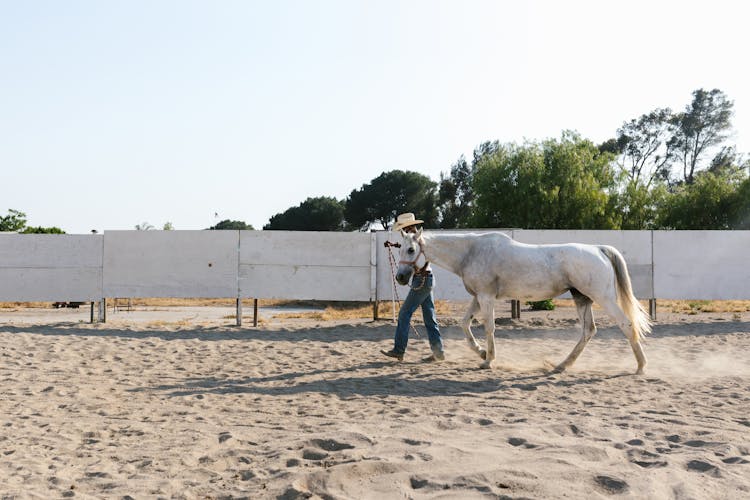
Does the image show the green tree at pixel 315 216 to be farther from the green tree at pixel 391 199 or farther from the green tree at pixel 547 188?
the green tree at pixel 547 188

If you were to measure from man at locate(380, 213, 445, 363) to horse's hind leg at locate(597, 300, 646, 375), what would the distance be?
7.29 ft

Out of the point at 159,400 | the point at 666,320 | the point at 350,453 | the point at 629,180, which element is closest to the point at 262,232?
the point at 159,400

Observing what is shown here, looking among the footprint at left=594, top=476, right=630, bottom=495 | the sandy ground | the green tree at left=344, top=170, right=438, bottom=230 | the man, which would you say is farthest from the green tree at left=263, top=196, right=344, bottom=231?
the footprint at left=594, top=476, right=630, bottom=495

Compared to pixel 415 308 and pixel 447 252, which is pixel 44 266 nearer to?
pixel 415 308

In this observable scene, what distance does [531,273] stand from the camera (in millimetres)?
8312

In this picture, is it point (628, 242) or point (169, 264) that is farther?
point (628, 242)

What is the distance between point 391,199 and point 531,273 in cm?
5280

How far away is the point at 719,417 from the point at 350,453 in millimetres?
3375

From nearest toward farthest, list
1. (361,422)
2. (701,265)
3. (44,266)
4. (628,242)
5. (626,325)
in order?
(361,422) → (626,325) → (44,266) → (628,242) → (701,265)

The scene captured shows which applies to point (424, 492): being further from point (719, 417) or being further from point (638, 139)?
point (638, 139)

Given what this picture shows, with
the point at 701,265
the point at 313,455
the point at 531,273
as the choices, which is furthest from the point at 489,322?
the point at 701,265

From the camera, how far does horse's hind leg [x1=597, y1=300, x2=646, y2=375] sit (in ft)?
26.6

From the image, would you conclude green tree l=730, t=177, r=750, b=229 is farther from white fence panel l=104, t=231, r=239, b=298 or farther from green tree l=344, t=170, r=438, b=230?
white fence panel l=104, t=231, r=239, b=298

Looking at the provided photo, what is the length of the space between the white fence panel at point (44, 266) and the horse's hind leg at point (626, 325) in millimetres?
10888
